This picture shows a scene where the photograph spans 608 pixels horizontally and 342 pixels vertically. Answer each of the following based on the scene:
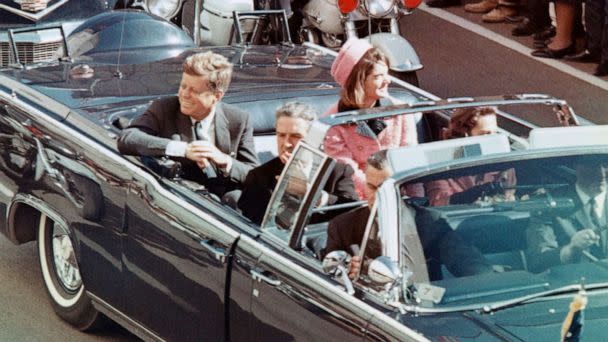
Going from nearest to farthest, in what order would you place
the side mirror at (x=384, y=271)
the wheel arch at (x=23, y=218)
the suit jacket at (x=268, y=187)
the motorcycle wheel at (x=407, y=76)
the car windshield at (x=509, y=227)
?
1. the side mirror at (x=384, y=271)
2. the car windshield at (x=509, y=227)
3. the suit jacket at (x=268, y=187)
4. the wheel arch at (x=23, y=218)
5. the motorcycle wheel at (x=407, y=76)

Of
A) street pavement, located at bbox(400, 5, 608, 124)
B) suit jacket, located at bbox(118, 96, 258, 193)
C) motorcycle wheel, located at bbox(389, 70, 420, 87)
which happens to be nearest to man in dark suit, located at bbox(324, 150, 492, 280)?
suit jacket, located at bbox(118, 96, 258, 193)

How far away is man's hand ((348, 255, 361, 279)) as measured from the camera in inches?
263

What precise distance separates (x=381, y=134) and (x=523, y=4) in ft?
27.4

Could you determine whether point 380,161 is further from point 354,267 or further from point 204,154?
point 204,154

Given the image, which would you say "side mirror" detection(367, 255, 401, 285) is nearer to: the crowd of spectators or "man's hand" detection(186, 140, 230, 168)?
"man's hand" detection(186, 140, 230, 168)

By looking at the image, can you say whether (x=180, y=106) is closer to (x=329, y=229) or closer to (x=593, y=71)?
(x=329, y=229)

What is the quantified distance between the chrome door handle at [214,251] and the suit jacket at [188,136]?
696mm

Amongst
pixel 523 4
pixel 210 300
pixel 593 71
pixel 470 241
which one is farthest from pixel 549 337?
pixel 523 4

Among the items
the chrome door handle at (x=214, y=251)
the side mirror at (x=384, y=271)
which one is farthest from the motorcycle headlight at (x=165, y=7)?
the side mirror at (x=384, y=271)

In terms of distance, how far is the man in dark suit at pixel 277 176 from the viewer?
25.4 ft

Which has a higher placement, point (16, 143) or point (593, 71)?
point (16, 143)

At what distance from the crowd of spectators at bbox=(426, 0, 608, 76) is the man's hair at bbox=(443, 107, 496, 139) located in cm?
624

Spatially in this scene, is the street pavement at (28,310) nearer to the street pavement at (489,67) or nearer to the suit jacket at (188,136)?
the suit jacket at (188,136)

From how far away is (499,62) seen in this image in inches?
596
